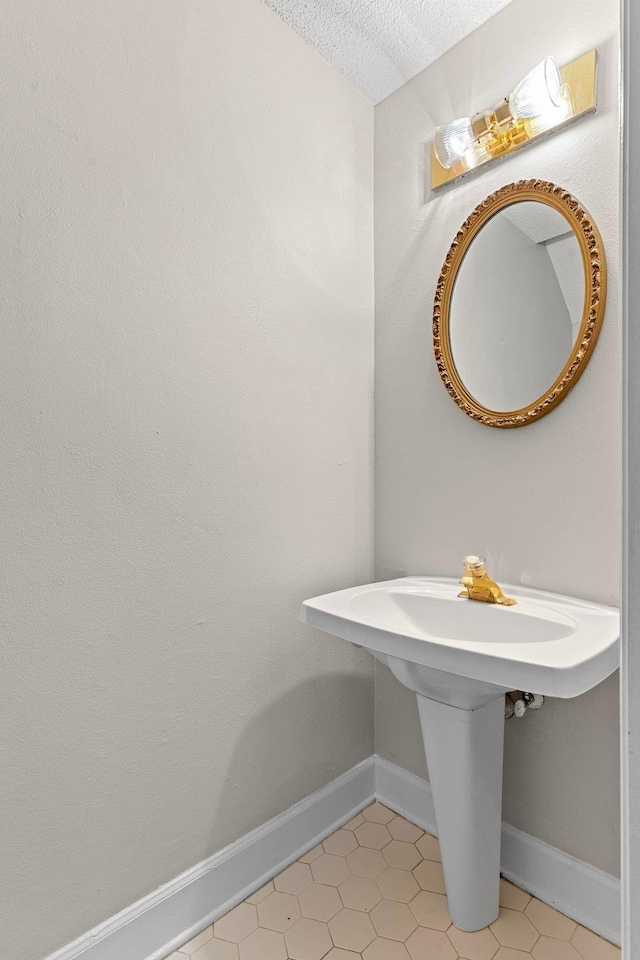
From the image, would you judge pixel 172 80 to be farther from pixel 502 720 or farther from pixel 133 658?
pixel 502 720

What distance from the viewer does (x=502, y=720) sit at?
1.25 metres

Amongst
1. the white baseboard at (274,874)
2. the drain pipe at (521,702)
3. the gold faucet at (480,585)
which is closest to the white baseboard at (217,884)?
the white baseboard at (274,874)

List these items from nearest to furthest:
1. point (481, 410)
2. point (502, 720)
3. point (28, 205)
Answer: point (28, 205) < point (502, 720) < point (481, 410)

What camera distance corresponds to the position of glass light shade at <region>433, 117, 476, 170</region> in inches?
55.1

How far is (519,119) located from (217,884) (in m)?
2.00

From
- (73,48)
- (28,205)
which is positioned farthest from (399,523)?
(73,48)

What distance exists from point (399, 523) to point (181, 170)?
1.11m

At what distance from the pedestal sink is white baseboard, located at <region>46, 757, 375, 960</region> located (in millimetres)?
416

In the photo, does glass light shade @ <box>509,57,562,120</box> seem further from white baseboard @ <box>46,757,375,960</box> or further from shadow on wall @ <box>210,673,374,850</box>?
white baseboard @ <box>46,757,375,960</box>

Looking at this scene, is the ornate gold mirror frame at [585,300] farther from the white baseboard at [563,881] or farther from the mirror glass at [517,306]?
the white baseboard at [563,881]

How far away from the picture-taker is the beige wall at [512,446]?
119cm

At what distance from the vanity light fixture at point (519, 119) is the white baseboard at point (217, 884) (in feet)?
5.90

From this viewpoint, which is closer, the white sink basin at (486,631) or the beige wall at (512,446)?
the white sink basin at (486,631)

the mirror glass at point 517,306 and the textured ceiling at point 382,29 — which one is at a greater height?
the textured ceiling at point 382,29
